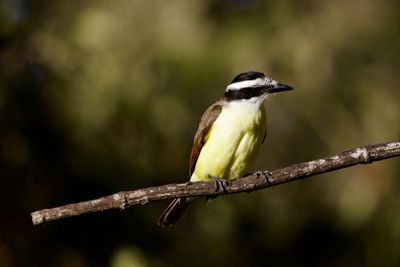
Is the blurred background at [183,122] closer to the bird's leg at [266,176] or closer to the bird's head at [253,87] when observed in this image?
the bird's head at [253,87]

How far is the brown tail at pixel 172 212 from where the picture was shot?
592 cm

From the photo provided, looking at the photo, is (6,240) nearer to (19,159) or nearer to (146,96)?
(19,159)

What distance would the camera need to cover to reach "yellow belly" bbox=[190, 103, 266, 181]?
5.61 meters

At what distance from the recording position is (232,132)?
561cm

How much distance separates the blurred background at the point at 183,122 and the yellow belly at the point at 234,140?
2.86 ft

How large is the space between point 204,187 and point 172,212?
1333 millimetres

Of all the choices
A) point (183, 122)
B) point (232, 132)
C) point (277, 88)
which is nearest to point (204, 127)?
point (232, 132)

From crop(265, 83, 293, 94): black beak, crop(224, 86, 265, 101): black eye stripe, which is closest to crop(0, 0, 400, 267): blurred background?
crop(224, 86, 265, 101): black eye stripe

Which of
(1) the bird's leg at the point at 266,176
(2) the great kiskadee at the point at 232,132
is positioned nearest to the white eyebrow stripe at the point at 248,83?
(2) the great kiskadee at the point at 232,132

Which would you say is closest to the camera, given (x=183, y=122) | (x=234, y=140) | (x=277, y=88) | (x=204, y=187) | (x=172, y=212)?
(x=204, y=187)

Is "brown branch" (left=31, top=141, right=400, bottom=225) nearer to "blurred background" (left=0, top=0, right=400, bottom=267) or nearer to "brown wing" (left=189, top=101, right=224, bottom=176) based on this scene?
"brown wing" (left=189, top=101, right=224, bottom=176)

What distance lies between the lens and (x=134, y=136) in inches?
266

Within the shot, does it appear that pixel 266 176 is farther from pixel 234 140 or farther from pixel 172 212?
pixel 172 212

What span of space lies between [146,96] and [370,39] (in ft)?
8.34
